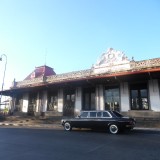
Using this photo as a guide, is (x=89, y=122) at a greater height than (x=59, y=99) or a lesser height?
lesser

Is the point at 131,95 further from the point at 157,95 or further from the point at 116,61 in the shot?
the point at 116,61

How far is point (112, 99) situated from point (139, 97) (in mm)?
3005

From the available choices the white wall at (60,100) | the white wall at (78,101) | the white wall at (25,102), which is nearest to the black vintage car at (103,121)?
the white wall at (78,101)

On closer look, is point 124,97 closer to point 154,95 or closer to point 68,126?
point 154,95

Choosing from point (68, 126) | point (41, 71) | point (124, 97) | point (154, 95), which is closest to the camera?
point (68, 126)

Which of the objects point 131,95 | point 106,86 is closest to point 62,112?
point 106,86

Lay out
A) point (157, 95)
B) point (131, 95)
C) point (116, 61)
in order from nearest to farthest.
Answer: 1. point (157, 95)
2. point (131, 95)
3. point (116, 61)

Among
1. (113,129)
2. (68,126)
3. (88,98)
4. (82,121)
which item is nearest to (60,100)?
(88,98)

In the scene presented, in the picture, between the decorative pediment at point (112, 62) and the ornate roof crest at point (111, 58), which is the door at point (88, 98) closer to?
the decorative pediment at point (112, 62)

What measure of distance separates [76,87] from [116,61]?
234 inches

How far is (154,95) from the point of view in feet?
61.3

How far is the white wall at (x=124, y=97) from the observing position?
20.1 m

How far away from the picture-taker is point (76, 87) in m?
24.2

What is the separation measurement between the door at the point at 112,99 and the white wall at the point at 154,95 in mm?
3600
